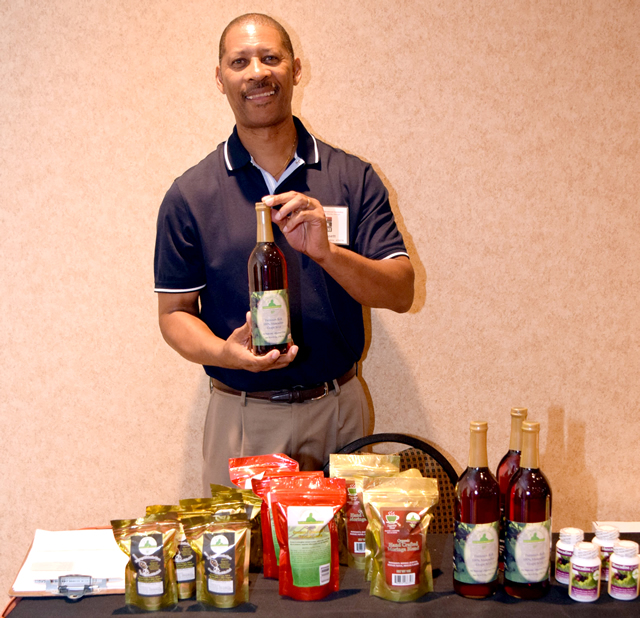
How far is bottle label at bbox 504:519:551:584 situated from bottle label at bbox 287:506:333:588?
0.32 meters

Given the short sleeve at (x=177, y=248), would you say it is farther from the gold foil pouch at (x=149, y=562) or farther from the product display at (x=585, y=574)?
the product display at (x=585, y=574)

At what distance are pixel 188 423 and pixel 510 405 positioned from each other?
130 centimetres

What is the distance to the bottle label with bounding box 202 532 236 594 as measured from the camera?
→ 113 cm

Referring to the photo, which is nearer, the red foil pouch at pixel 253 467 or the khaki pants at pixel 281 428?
the red foil pouch at pixel 253 467

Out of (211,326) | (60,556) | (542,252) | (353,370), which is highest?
(542,252)

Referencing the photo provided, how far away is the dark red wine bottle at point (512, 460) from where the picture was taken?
3.81 ft


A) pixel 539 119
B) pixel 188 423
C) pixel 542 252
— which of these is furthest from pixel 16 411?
pixel 539 119

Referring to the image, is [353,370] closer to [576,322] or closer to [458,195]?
[458,195]

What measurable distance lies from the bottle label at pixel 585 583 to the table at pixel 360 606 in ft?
0.05

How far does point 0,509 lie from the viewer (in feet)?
8.48

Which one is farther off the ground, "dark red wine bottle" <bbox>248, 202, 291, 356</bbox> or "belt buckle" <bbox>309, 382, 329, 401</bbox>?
"dark red wine bottle" <bbox>248, 202, 291, 356</bbox>

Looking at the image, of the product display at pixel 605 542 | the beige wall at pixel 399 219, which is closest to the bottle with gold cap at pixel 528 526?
the product display at pixel 605 542

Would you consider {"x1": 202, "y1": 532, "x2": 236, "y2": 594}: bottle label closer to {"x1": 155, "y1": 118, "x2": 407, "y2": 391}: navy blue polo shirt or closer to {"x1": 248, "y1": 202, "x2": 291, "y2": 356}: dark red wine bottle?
{"x1": 248, "y1": 202, "x2": 291, "y2": 356}: dark red wine bottle

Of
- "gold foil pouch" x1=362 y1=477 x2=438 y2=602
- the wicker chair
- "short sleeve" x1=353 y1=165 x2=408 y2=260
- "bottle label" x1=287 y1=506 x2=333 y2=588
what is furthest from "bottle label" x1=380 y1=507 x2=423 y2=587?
"short sleeve" x1=353 y1=165 x2=408 y2=260
